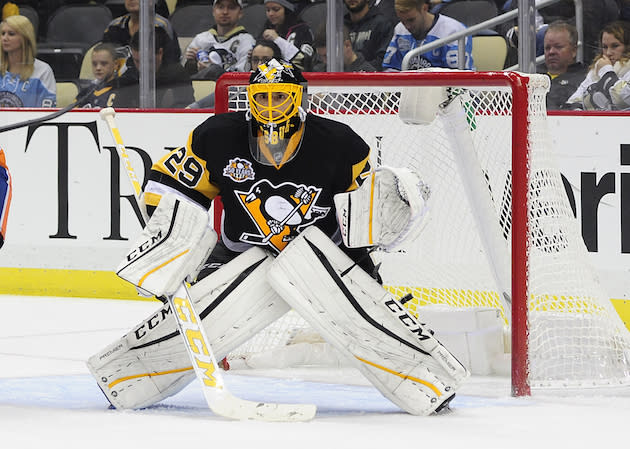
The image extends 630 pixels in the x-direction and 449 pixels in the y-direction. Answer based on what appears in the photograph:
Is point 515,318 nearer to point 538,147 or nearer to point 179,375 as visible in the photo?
point 538,147

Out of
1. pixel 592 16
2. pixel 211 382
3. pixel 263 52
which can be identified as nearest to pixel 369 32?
pixel 263 52

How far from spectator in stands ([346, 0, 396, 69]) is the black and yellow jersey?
225cm

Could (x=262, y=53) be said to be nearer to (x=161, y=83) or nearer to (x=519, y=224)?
(x=161, y=83)

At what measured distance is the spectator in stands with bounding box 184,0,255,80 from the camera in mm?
5883

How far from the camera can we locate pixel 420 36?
214 inches

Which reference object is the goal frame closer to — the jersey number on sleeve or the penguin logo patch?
the penguin logo patch

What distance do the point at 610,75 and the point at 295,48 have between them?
4.80ft

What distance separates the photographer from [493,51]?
5.21 metres

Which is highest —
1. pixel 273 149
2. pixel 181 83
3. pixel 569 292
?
pixel 181 83

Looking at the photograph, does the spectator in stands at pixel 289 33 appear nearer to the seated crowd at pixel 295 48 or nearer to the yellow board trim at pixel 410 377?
the seated crowd at pixel 295 48

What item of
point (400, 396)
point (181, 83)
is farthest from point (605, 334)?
point (181, 83)

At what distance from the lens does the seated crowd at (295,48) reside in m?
4.89

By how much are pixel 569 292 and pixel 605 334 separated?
15 cm

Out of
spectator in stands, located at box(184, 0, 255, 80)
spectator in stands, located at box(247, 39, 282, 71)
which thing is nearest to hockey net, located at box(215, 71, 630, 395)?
spectator in stands, located at box(247, 39, 282, 71)
